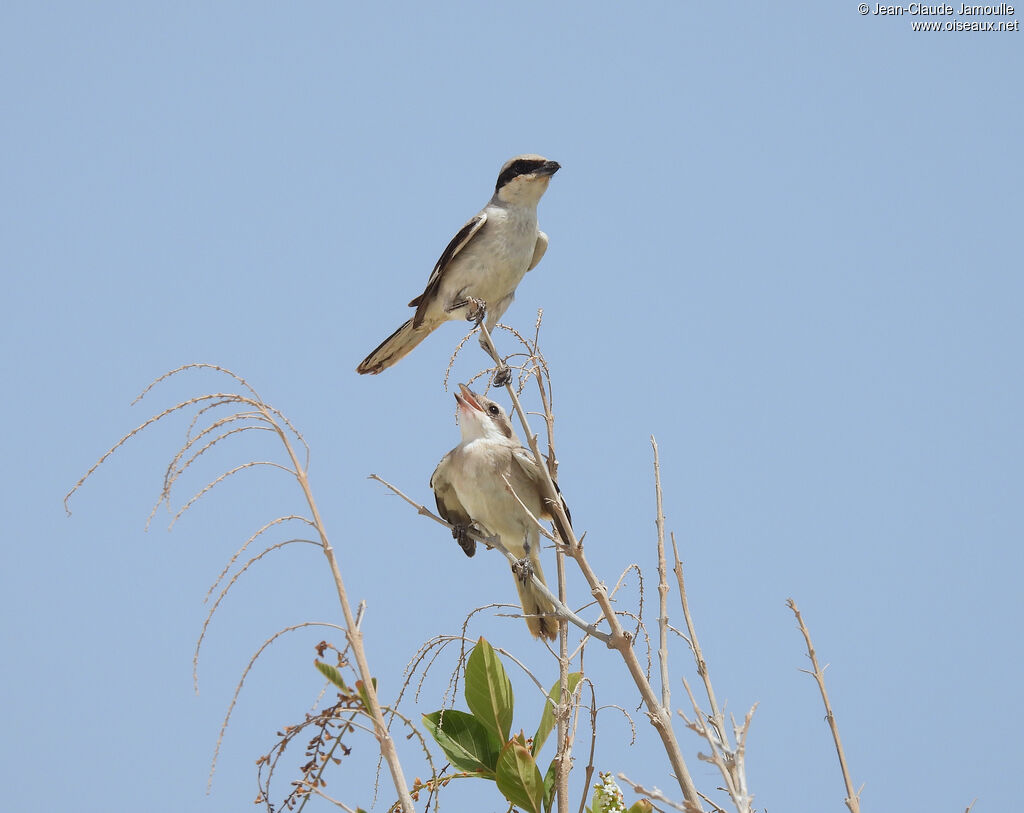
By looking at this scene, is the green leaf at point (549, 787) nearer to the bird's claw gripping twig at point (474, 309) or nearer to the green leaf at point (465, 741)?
the green leaf at point (465, 741)

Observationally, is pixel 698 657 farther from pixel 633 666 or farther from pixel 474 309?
pixel 474 309

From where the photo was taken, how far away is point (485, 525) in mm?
6047

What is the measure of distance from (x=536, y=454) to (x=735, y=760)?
1438 millimetres

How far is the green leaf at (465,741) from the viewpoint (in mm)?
3670

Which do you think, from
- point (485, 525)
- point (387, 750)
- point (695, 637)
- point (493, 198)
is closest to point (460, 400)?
point (485, 525)

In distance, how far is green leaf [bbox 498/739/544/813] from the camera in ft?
11.2

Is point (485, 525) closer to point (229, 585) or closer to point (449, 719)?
point (449, 719)

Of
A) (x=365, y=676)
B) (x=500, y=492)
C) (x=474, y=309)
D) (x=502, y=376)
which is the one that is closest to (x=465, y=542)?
(x=500, y=492)

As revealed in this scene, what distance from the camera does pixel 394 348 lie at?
8312 millimetres

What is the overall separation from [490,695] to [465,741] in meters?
0.19

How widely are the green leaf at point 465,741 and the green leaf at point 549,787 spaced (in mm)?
213

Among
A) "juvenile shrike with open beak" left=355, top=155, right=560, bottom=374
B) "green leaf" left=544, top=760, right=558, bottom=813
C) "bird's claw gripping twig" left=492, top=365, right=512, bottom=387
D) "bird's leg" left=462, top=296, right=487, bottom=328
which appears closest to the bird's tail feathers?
"juvenile shrike with open beak" left=355, top=155, right=560, bottom=374

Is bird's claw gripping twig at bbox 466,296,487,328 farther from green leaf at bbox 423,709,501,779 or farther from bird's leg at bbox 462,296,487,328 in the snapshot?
green leaf at bbox 423,709,501,779

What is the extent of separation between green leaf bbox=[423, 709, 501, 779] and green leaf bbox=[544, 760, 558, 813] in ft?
0.70
